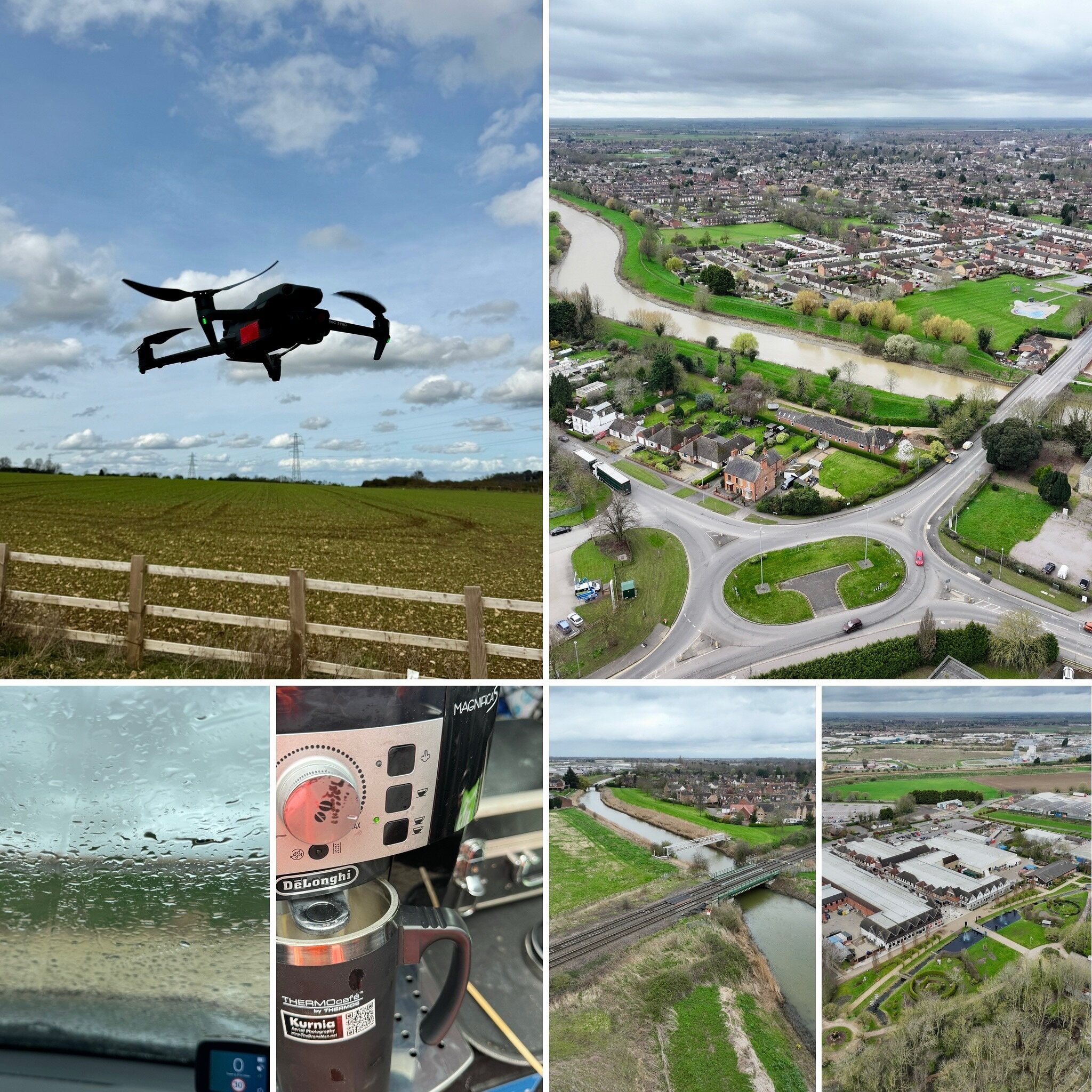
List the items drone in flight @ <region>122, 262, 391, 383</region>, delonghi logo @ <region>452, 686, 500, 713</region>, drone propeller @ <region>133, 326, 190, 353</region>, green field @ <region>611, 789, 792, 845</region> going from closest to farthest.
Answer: drone in flight @ <region>122, 262, 391, 383</region>
drone propeller @ <region>133, 326, 190, 353</region>
delonghi logo @ <region>452, 686, 500, 713</region>
green field @ <region>611, 789, 792, 845</region>

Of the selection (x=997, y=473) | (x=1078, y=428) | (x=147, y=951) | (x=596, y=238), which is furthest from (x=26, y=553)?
(x=1078, y=428)

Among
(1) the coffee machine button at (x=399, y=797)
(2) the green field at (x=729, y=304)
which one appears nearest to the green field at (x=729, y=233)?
(2) the green field at (x=729, y=304)

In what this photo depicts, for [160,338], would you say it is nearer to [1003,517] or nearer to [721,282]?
[721,282]

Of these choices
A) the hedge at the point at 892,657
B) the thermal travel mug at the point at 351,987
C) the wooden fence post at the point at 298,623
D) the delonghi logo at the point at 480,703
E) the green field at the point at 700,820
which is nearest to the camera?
the thermal travel mug at the point at 351,987

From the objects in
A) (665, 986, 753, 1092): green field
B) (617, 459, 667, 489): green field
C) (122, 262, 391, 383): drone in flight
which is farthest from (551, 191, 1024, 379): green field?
(665, 986, 753, 1092): green field

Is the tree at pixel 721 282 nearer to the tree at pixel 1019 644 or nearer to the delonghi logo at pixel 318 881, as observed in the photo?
the tree at pixel 1019 644

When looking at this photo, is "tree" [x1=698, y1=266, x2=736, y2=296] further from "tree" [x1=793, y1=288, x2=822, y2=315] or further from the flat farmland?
the flat farmland
